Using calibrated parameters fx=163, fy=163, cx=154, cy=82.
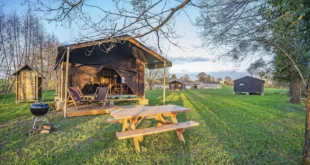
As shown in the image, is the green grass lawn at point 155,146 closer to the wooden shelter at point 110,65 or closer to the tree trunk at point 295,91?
the wooden shelter at point 110,65

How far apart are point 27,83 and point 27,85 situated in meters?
0.13

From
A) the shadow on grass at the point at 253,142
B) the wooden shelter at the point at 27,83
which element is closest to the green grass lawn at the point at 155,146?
the shadow on grass at the point at 253,142

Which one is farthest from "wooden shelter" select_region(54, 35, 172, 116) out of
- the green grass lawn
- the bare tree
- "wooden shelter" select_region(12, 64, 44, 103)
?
the bare tree

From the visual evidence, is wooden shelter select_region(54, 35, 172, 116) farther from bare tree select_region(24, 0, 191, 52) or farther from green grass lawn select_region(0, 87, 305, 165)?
bare tree select_region(24, 0, 191, 52)

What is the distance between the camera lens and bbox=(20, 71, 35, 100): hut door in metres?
9.86

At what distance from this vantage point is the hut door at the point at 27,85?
9859mm

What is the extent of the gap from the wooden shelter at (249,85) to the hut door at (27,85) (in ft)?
79.0

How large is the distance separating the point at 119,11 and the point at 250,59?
3992 mm

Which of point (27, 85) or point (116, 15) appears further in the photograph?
point (27, 85)

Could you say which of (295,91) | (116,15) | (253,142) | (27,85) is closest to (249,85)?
(295,91)

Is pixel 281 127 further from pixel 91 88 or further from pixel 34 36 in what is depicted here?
pixel 34 36

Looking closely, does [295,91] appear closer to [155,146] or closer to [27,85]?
[155,146]

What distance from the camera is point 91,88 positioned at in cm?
1090

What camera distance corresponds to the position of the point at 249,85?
22.9 metres
